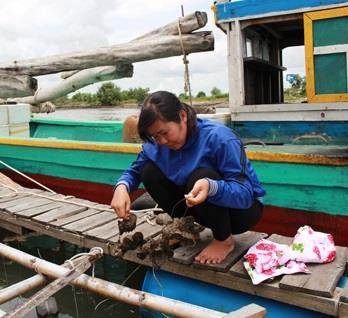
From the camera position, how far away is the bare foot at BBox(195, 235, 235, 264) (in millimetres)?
2303

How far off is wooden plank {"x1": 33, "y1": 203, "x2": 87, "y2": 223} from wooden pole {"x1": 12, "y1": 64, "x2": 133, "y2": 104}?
4.86 ft

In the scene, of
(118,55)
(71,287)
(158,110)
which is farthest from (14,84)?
(158,110)

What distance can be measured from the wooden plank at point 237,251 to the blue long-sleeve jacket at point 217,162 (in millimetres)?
329

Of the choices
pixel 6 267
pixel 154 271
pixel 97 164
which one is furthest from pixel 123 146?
pixel 154 271

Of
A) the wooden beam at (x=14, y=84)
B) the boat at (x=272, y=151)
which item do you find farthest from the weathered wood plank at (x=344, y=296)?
the wooden beam at (x=14, y=84)

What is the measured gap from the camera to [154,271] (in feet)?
8.71

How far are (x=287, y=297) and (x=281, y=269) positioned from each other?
0.14 m

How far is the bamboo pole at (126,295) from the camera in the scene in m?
1.83

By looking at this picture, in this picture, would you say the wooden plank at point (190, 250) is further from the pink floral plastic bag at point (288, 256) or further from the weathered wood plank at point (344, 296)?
the weathered wood plank at point (344, 296)

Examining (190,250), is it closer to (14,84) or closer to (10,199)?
(10,199)

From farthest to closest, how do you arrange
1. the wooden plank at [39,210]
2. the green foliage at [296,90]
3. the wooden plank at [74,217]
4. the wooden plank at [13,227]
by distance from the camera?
the green foliage at [296,90], the wooden plank at [13,227], the wooden plank at [39,210], the wooden plank at [74,217]

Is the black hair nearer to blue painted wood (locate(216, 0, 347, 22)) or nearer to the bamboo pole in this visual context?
the bamboo pole

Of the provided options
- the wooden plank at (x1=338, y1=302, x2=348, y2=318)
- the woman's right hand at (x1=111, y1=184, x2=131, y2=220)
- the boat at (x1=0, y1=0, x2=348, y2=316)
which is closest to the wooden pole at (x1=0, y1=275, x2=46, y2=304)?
the woman's right hand at (x1=111, y1=184, x2=131, y2=220)

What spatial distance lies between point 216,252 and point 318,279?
1.71 feet
